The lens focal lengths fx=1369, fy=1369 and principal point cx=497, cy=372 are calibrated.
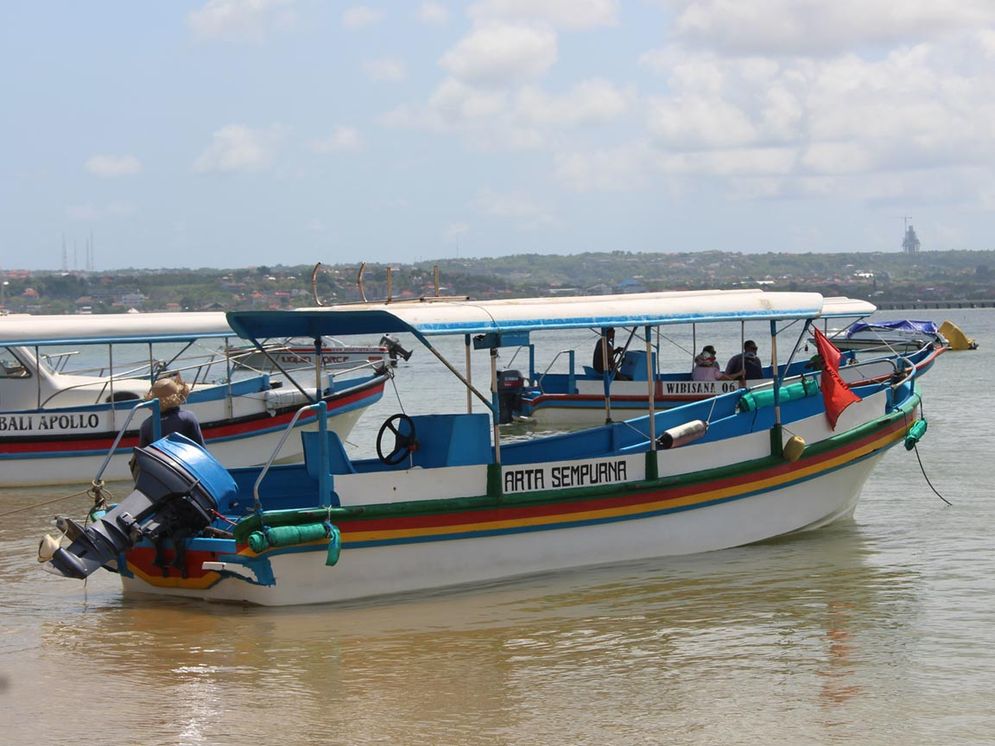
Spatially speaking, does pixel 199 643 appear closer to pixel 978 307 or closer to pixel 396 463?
pixel 396 463

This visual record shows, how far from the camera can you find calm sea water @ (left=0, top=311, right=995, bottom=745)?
8180mm

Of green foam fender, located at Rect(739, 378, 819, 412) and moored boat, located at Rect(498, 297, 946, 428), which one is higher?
green foam fender, located at Rect(739, 378, 819, 412)

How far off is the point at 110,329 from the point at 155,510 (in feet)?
27.1

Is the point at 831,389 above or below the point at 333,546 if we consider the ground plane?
above

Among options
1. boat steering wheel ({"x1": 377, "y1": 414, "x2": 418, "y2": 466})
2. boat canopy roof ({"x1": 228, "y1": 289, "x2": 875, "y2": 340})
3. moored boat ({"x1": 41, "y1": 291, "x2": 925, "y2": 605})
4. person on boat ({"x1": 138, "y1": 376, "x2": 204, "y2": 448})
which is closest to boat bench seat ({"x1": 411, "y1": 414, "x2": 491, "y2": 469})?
moored boat ({"x1": 41, "y1": 291, "x2": 925, "y2": 605})

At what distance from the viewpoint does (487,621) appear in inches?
416

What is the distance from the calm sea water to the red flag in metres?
1.33

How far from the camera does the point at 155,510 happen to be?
10328mm

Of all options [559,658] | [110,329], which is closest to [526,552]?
[559,658]

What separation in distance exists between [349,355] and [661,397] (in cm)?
1603

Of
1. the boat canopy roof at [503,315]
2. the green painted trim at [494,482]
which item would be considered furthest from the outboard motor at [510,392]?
the green painted trim at [494,482]

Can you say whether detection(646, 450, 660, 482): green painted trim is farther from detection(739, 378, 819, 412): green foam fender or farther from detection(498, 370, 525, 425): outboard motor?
detection(498, 370, 525, 425): outboard motor

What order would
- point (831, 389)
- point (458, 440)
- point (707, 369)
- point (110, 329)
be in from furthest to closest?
point (707, 369)
point (110, 329)
point (831, 389)
point (458, 440)

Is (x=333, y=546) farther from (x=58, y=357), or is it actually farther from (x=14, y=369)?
(x=58, y=357)
